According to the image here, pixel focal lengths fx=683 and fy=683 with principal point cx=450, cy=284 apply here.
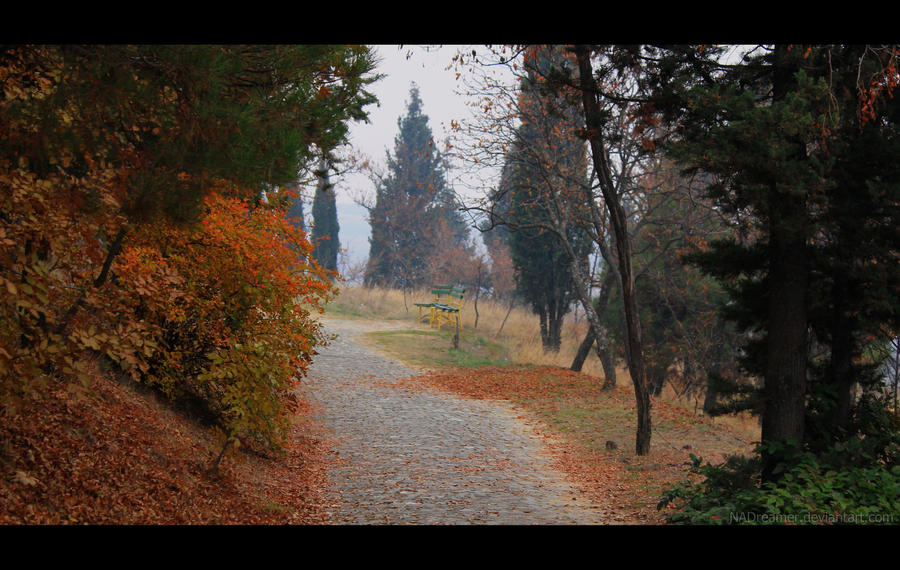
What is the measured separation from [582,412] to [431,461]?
16.5 feet

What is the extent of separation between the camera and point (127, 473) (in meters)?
5.24

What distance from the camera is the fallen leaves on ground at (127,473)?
4.41m

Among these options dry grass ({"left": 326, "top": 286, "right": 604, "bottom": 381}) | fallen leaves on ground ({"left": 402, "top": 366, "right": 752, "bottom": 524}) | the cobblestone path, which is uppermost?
dry grass ({"left": 326, "top": 286, "right": 604, "bottom": 381})

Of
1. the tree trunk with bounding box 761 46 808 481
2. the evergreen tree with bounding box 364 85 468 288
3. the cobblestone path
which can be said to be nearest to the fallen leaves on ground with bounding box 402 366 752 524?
the cobblestone path

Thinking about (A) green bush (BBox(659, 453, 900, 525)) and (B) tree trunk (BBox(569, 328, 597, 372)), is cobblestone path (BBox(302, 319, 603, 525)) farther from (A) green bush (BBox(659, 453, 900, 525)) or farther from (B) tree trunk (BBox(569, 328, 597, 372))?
(B) tree trunk (BBox(569, 328, 597, 372))

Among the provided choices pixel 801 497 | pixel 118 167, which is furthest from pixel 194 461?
pixel 801 497

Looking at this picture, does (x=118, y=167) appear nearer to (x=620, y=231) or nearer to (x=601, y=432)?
(x=620, y=231)

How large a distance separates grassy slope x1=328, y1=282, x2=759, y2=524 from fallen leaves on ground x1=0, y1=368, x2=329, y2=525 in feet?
11.2

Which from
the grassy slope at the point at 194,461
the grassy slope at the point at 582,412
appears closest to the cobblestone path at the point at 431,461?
the grassy slope at the point at 194,461

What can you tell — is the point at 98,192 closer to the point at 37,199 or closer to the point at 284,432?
the point at 37,199

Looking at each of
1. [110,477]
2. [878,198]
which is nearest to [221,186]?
[110,477]

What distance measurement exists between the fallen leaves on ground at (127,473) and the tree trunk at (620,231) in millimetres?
4548

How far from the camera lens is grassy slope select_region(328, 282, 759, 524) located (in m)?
8.39

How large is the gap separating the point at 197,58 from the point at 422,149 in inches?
1635
